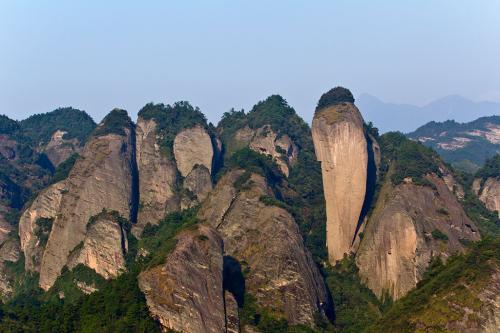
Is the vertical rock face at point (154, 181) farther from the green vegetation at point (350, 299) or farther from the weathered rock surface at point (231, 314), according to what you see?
the weathered rock surface at point (231, 314)

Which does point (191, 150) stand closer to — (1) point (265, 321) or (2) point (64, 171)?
(2) point (64, 171)

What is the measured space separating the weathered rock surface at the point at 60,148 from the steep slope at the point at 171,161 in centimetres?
2746

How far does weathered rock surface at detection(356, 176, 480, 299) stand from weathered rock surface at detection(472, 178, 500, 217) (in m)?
16.6

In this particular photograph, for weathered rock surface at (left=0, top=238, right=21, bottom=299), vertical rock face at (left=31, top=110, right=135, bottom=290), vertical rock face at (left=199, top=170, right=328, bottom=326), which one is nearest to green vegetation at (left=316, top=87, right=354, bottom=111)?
vertical rock face at (left=199, top=170, right=328, bottom=326)

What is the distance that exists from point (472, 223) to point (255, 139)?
33.7 meters

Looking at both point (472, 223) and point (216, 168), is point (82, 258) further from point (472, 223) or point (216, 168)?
point (472, 223)

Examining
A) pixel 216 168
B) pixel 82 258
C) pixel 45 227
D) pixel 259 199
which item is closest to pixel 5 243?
pixel 45 227

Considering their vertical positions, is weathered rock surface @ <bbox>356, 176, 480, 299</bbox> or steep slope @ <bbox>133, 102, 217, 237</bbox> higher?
steep slope @ <bbox>133, 102, 217, 237</bbox>

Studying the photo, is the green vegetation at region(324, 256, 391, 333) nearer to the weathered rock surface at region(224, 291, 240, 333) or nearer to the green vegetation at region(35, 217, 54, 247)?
the weathered rock surface at region(224, 291, 240, 333)

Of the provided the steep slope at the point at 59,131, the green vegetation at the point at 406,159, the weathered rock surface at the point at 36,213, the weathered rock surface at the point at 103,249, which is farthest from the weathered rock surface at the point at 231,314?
the steep slope at the point at 59,131

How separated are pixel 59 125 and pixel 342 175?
259 ft

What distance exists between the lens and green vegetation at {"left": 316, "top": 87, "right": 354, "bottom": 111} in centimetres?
9781

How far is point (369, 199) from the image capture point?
92.8 meters

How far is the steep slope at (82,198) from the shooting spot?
93.5 metres
